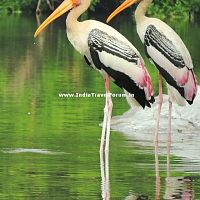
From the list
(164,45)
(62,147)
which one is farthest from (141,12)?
(62,147)

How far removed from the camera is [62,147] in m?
14.0

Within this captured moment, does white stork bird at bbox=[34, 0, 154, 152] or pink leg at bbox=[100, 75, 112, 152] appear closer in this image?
pink leg at bbox=[100, 75, 112, 152]

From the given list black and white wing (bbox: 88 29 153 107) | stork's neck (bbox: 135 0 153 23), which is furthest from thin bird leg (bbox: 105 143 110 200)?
stork's neck (bbox: 135 0 153 23)

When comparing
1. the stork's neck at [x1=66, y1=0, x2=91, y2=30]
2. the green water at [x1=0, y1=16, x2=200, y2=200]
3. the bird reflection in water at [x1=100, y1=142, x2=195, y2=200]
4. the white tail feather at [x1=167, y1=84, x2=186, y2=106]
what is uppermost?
the stork's neck at [x1=66, y1=0, x2=91, y2=30]

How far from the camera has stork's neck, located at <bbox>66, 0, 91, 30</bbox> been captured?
14117 mm

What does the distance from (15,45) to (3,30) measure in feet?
31.1

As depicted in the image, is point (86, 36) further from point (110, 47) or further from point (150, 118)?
point (150, 118)

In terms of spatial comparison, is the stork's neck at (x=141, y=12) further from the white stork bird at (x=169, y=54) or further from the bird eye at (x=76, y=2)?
the bird eye at (x=76, y=2)

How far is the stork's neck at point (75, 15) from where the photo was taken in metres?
14.1

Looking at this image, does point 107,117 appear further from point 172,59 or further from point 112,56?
point 172,59

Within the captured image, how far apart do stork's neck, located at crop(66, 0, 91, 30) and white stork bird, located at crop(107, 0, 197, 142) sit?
2.64ft

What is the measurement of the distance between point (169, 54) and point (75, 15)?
1250 millimetres

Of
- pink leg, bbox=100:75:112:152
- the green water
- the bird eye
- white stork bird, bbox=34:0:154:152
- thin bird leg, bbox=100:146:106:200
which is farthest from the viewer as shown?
the bird eye

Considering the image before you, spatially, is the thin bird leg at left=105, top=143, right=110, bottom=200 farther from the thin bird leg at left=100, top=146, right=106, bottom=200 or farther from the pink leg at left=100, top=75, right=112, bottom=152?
the pink leg at left=100, top=75, right=112, bottom=152
